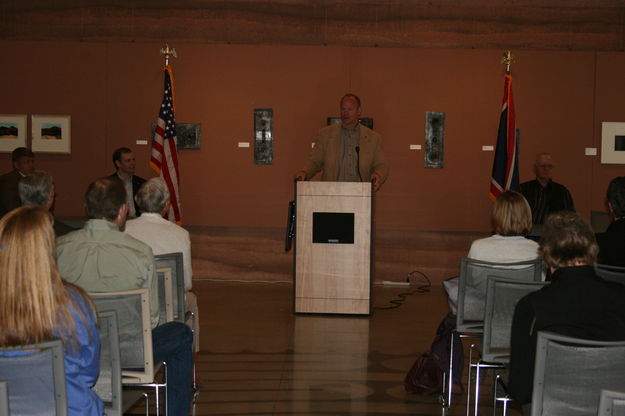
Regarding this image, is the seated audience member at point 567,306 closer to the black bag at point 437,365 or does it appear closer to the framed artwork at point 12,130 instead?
the black bag at point 437,365

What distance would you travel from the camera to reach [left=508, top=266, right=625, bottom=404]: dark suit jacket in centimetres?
318

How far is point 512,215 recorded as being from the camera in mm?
4922

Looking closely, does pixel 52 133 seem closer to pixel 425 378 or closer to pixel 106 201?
pixel 425 378

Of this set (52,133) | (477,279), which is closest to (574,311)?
(477,279)

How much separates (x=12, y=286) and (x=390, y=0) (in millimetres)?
8814

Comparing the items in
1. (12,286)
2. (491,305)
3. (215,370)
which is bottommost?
(215,370)

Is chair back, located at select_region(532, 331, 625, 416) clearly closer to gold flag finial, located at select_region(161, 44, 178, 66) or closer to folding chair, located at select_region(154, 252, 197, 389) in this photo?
folding chair, located at select_region(154, 252, 197, 389)

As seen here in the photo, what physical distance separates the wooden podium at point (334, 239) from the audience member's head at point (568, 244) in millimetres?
4616

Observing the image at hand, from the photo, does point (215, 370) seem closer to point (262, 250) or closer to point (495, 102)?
point (262, 250)

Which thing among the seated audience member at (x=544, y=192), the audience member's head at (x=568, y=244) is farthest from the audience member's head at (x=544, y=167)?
the audience member's head at (x=568, y=244)

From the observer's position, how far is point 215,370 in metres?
6.12

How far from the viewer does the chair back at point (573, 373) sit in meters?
2.97

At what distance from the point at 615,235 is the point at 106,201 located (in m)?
3.02

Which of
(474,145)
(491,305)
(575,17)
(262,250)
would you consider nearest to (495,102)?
(474,145)
